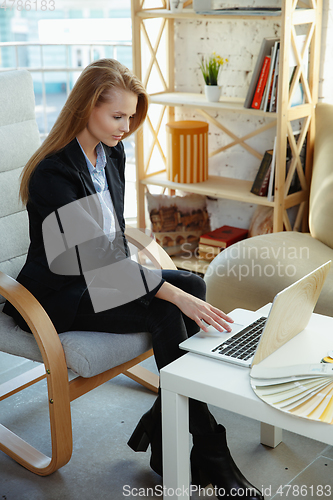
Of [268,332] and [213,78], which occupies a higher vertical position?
[213,78]

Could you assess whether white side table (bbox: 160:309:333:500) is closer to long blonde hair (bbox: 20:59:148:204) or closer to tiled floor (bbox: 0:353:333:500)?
tiled floor (bbox: 0:353:333:500)

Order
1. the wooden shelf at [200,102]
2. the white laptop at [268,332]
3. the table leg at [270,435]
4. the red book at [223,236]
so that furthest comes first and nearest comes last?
the red book at [223,236], the wooden shelf at [200,102], the table leg at [270,435], the white laptop at [268,332]

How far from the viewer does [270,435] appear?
5.48ft

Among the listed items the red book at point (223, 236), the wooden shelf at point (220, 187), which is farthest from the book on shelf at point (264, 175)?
the red book at point (223, 236)

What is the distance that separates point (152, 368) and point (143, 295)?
802mm

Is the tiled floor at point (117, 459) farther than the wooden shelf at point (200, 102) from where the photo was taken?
No

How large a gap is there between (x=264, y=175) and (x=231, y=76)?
0.60 m

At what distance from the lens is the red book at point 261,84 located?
245cm

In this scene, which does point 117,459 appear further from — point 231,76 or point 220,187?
point 231,76

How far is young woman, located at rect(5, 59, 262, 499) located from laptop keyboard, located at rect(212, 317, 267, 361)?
0.18 feet

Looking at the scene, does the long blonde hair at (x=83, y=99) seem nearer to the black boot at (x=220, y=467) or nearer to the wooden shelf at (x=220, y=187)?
the black boot at (x=220, y=467)

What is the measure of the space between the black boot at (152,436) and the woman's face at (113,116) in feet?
2.42

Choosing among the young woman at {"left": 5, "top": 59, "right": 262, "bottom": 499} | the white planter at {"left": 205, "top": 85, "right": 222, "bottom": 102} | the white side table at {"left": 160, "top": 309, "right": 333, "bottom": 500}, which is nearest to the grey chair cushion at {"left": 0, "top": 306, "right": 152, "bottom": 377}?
the young woman at {"left": 5, "top": 59, "right": 262, "bottom": 499}

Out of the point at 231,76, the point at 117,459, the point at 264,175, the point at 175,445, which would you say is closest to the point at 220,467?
the point at 175,445
